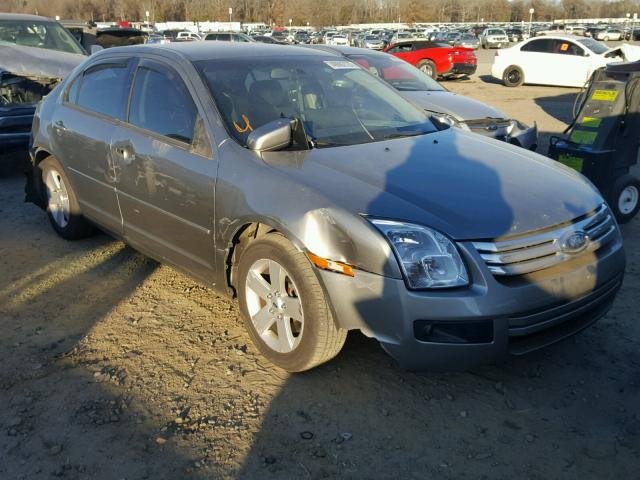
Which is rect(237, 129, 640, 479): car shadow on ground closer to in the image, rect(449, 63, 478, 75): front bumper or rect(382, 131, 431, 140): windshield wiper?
rect(382, 131, 431, 140): windshield wiper

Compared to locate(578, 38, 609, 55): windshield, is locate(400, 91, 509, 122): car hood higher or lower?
lower

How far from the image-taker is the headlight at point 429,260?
111 inches

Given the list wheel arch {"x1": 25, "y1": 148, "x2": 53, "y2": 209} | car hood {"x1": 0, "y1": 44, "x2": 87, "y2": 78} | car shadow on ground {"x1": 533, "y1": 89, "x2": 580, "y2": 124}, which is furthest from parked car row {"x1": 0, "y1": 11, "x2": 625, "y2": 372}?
car shadow on ground {"x1": 533, "y1": 89, "x2": 580, "y2": 124}

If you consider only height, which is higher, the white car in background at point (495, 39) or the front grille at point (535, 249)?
the white car in background at point (495, 39)

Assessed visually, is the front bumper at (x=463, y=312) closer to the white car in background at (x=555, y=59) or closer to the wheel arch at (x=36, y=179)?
the wheel arch at (x=36, y=179)

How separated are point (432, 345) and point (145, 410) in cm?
145

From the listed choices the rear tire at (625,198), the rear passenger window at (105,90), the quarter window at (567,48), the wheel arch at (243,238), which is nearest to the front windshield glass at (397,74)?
the rear tire at (625,198)

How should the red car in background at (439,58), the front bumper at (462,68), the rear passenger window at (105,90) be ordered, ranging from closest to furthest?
the rear passenger window at (105,90) → the red car in background at (439,58) → the front bumper at (462,68)

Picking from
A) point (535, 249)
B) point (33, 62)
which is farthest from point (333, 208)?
point (33, 62)

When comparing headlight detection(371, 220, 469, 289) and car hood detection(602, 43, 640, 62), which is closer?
headlight detection(371, 220, 469, 289)

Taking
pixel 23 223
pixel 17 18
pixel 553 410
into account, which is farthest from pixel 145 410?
pixel 17 18

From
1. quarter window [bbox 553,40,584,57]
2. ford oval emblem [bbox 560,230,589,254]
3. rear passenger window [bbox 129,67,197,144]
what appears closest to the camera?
ford oval emblem [bbox 560,230,589,254]

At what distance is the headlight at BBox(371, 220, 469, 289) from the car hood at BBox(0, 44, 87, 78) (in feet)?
23.7

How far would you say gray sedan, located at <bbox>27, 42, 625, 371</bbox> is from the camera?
2.84m
